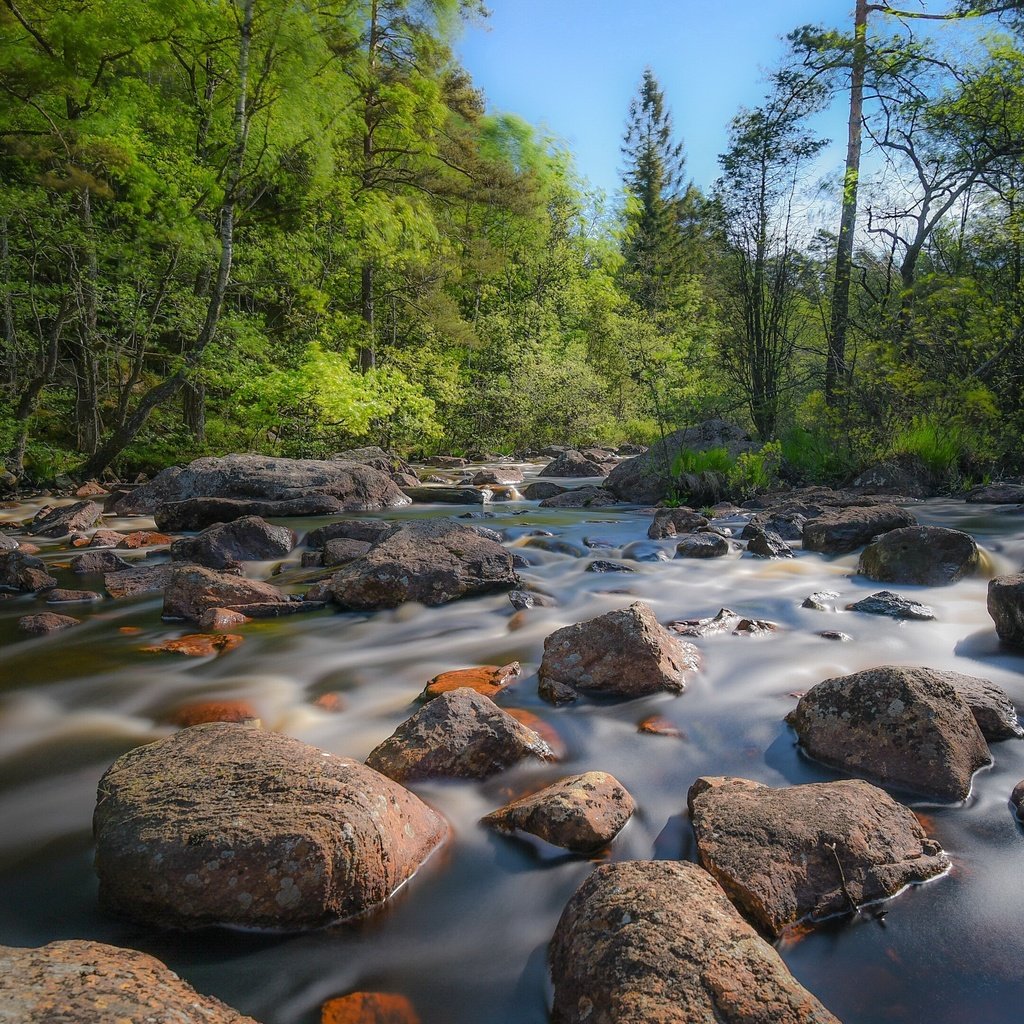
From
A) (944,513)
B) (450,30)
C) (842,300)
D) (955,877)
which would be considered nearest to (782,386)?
(842,300)

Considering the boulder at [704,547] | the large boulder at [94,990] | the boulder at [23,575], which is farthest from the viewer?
the boulder at [704,547]

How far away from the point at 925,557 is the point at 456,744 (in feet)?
15.7

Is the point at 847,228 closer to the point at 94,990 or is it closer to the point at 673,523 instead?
the point at 673,523

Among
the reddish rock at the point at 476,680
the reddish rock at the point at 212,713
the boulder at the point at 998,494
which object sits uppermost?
the boulder at the point at 998,494

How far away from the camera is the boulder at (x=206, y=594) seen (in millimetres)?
4922

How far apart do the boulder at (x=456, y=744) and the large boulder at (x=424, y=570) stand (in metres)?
2.46

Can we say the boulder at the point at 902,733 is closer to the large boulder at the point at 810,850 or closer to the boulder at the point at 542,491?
the large boulder at the point at 810,850

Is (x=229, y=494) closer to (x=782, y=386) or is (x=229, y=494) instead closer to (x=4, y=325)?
(x=4, y=325)

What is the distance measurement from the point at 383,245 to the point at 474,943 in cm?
1651

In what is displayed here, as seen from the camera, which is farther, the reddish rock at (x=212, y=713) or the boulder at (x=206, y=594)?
the boulder at (x=206, y=594)

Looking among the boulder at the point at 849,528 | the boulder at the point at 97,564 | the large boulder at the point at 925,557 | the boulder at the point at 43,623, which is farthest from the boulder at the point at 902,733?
the boulder at the point at 97,564

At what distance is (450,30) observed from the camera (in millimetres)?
18094

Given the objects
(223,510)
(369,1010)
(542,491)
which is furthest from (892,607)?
(542,491)

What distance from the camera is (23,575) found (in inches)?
222
